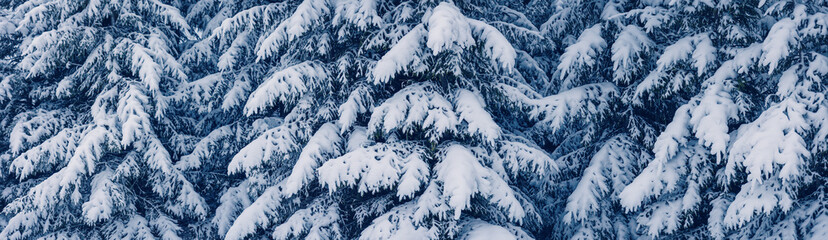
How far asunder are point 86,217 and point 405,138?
555 centimetres

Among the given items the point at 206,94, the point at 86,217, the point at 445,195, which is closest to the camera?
the point at 445,195

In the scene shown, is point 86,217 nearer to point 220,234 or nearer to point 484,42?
point 220,234

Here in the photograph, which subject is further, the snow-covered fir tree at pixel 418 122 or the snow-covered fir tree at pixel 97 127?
the snow-covered fir tree at pixel 97 127

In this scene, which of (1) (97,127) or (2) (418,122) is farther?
(1) (97,127)

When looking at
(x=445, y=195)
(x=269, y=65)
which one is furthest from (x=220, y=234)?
(x=445, y=195)

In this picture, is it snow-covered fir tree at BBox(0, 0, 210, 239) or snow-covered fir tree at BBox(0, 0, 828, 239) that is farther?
snow-covered fir tree at BBox(0, 0, 210, 239)

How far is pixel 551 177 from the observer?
38.2ft

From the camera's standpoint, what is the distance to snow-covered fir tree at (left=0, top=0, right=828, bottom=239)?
27.3 feet

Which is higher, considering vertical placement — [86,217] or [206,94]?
[206,94]

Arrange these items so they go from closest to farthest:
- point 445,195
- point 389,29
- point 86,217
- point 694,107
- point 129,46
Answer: point 445,195 → point 389,29 → point 694,107 → point 86,217 → point 129,46

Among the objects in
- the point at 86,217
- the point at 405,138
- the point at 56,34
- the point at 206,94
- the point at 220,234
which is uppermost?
the point at 56,34

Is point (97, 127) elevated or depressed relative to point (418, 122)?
depressed

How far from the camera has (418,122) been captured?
8242mm

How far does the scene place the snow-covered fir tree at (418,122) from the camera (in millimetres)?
8320
